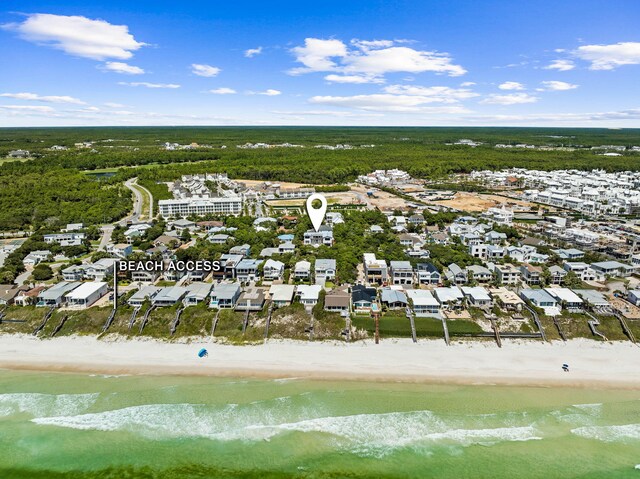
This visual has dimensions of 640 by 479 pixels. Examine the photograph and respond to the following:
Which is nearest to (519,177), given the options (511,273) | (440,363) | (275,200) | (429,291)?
(275,200)

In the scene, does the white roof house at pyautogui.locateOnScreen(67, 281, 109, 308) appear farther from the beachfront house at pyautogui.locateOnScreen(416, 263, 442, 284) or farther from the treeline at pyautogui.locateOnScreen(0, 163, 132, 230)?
the beachfront house at pyautogui.locateOnScreen(416, 263, 442, 284)

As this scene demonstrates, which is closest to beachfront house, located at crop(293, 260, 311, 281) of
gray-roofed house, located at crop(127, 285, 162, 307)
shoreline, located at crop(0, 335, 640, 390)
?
shoreline, located at crop(0, 335, 640, 390)

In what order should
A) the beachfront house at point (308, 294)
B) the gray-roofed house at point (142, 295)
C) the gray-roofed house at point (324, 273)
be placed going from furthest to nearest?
the gray-roofed house at point (324, 273)
the gray-roofed house at point (142, 295)
the beachfront house at point (308, 294)

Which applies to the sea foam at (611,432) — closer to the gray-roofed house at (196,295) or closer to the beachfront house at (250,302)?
the beachfront house at (250,302)

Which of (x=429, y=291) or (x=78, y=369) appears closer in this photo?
(x=78, y=369)

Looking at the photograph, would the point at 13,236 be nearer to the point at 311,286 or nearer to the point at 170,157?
the point at 311,286

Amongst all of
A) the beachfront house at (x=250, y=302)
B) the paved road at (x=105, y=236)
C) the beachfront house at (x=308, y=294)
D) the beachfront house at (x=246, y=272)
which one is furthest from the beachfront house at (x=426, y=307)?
the paved road at (x=105, y=236)
